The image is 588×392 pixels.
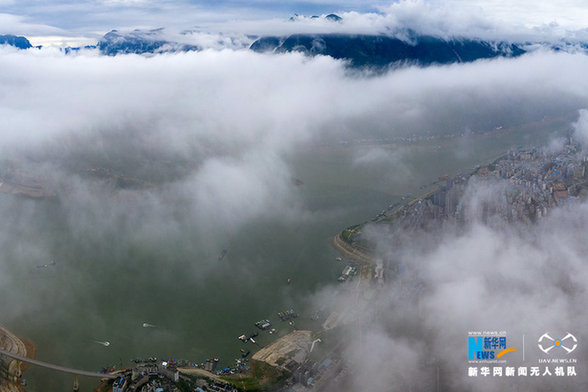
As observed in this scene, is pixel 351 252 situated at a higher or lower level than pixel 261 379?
higher

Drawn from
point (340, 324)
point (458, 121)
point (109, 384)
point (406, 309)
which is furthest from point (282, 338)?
point (458, 121)

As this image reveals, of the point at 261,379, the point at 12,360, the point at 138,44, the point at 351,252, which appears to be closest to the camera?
the point at 261,379

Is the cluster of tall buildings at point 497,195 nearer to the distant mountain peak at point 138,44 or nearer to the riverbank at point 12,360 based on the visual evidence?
the riverbank at point 12,360

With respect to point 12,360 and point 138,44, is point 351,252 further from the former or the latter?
point 138,44

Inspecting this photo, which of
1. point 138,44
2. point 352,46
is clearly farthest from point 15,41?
point 352,46

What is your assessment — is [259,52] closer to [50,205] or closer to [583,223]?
[50,205]

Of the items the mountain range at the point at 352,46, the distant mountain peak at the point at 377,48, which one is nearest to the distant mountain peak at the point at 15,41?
the mountain range at the point at 352,46

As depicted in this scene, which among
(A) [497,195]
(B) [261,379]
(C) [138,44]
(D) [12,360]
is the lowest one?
(D) [12,360]

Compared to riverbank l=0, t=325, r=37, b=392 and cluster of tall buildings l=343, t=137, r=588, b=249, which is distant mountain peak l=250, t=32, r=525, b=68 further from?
riverbank l=0, t=325, r=37, b=392
